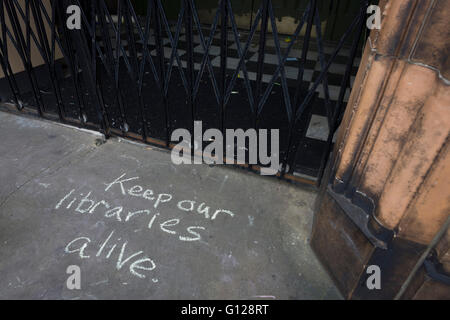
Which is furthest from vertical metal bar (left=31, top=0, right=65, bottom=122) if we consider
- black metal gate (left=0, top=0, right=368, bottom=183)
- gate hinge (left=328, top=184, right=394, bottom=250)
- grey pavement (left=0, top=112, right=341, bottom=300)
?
gate hinge (left=328, top=184, right=394, bottom=250)

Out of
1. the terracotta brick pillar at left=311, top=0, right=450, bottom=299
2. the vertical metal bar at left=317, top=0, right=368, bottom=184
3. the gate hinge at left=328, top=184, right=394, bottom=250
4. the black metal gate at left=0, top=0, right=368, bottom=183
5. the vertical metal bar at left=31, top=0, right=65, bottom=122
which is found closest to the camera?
the terracotta brick pillar at left=311, top=0, right=450, bottom=299

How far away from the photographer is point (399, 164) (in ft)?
4.83

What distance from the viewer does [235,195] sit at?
271 cm

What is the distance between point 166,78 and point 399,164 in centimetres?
Answer: 199

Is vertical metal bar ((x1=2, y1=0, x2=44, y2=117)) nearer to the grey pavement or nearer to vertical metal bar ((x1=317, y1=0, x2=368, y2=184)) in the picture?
the grey pavement

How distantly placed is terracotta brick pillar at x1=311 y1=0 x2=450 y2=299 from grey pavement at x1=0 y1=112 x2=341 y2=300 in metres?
0.47

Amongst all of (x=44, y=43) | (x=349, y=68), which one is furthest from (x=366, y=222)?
(x=44, y=43)

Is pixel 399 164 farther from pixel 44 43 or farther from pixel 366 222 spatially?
pixel 44 43

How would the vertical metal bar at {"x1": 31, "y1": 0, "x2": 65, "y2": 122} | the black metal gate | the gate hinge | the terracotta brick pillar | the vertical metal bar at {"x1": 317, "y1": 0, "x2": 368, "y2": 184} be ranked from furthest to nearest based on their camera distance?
the vertical metal bar at {"x1": 31, "y1": 0, "x2": 65, "y2": 122} → the black metal gate → the vertical metal bar at {"x1": 317, "y1": 0, "x2": 368, "y2": 184} → the gate hinge → the terracotta brick pillar

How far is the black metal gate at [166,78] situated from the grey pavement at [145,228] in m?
0.41

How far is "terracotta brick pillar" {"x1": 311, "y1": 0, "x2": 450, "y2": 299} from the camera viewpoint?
4.25 ft

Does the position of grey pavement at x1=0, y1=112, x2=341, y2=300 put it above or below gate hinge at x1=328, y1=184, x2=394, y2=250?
below
